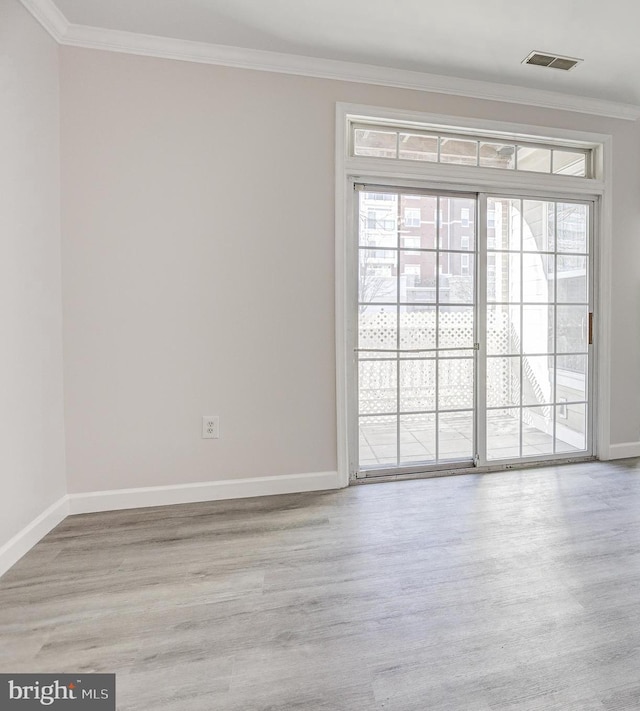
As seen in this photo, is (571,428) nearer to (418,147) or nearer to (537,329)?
(537,329)

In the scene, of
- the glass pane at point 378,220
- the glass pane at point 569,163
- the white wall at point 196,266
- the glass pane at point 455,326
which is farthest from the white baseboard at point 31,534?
the glass pane at point 569,163

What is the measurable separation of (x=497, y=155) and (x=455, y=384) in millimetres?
1665

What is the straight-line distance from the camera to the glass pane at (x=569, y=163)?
297cm

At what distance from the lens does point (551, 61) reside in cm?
243

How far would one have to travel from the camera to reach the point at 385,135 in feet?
8.71

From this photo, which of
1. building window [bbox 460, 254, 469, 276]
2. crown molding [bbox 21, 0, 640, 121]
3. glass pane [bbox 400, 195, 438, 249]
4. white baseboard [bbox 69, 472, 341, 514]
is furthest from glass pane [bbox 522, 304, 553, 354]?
white baseboard [bbox 69, 472, 341, 514]

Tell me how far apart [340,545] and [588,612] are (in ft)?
3.32

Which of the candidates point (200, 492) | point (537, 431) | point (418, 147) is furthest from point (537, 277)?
point (200, 492)

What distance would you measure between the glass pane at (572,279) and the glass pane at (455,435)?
120cm

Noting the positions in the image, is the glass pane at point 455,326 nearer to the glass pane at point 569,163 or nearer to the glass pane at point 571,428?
the glass pane at point 571,428

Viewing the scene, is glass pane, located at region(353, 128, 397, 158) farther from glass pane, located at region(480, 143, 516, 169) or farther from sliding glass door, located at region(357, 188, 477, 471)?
glass pane, located at region(480, 143, 516, 169)

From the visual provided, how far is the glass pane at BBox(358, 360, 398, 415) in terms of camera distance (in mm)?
2725

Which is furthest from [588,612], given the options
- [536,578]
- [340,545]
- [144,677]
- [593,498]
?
[144,677]

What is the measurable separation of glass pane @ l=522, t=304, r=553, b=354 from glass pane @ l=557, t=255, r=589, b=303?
18 cm
